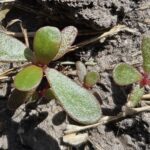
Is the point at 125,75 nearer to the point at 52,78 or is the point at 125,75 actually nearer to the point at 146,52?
the point at 146,52

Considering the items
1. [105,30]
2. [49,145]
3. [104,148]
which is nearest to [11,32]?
[105,30]

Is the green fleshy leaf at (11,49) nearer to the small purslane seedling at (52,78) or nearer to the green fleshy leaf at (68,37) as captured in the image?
the small purslane seedling at (52,78)

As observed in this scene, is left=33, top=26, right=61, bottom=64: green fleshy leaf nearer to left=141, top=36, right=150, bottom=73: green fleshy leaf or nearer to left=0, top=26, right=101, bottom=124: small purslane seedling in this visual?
left=0, top=26, right=101, bottom=124: small purslane seedling

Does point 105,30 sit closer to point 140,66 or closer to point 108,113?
point 140,66

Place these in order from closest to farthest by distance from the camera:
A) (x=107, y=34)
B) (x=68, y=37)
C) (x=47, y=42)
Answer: (x=47, y=42), (x=68, y=37), (x=107, y=34)

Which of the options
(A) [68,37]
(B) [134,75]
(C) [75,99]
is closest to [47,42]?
(A) [68,37]
